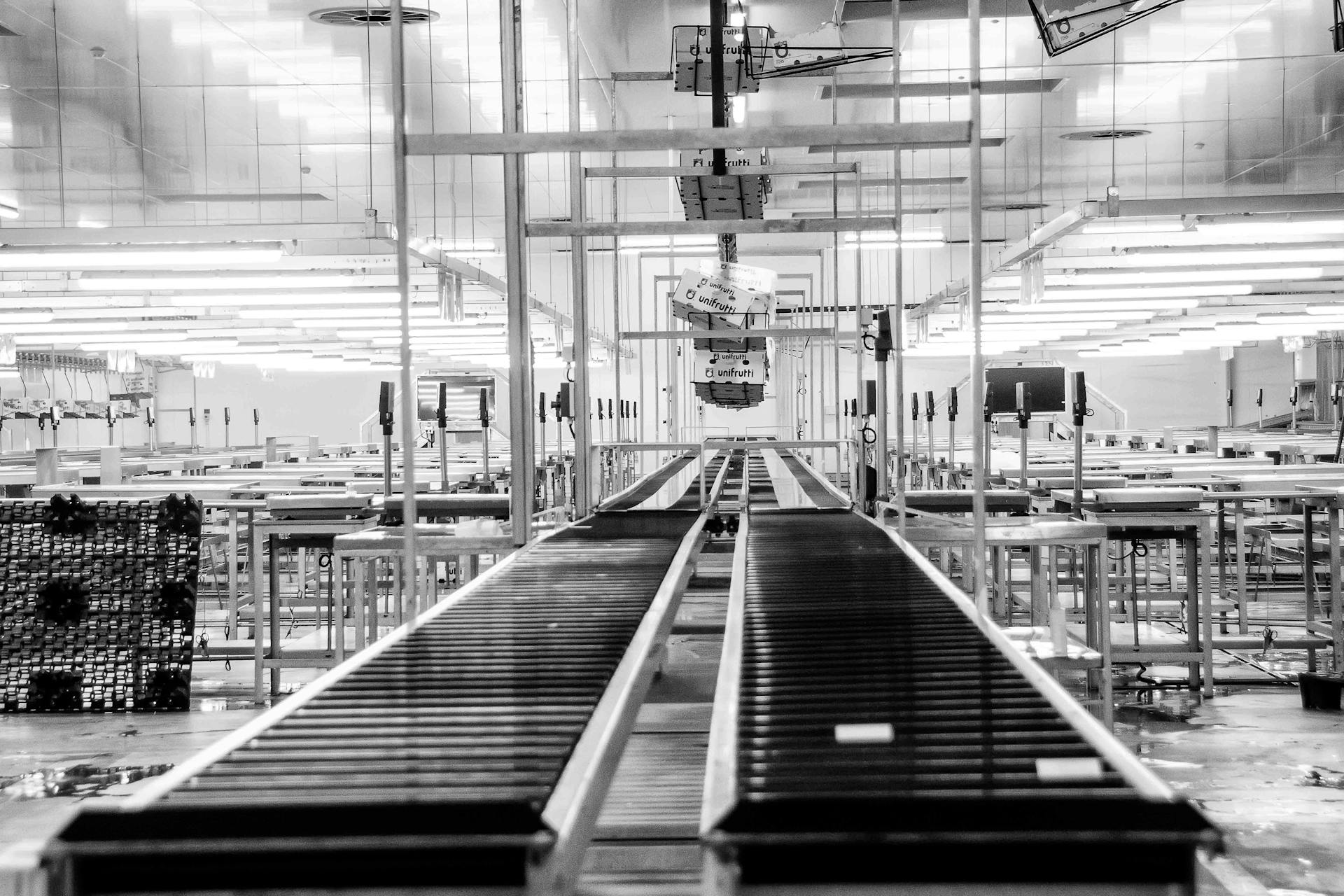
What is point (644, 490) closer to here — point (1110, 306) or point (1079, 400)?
point (1079, 400)

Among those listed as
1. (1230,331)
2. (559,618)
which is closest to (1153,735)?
(559,618)

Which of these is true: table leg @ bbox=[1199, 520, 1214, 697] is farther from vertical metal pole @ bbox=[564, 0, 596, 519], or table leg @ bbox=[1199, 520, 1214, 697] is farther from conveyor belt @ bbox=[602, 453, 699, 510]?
vertical metal pole @ bbox=[564, 0, 596, 519]

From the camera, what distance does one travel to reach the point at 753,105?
11.7 metres

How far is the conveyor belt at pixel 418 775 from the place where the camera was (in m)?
1.64

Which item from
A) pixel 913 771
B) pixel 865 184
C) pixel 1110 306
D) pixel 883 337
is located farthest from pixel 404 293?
pixel 865 184

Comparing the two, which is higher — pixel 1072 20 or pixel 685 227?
pixel 1072 20

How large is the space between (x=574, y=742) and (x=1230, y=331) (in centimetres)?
1768

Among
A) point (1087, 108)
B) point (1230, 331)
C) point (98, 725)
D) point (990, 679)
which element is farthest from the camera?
point (1230, 331)

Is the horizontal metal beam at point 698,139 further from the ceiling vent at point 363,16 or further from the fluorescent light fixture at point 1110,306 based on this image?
the fluorescent light fixture at point 1110,306

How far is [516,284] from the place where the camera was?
498 centimetres

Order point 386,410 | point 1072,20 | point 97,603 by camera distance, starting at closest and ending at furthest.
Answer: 1. point 1072,20
2. point 386,410
3. point 97,603

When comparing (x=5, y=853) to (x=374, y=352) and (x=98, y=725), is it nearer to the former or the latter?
(x=98, y=725)

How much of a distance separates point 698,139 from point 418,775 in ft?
7.14

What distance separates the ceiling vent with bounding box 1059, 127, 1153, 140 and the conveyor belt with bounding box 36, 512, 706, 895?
10.6 m
